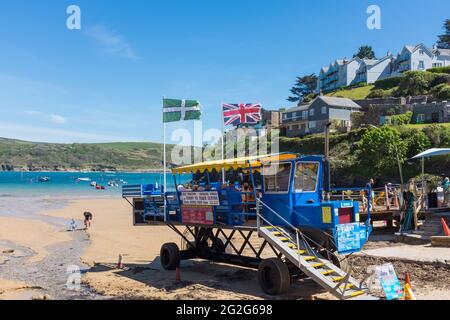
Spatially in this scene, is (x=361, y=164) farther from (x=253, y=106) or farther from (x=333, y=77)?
(x=333, y=77)

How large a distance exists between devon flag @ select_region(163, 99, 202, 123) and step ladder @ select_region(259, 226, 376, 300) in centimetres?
797

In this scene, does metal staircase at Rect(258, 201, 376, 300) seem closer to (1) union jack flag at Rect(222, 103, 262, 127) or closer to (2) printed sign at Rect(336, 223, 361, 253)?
(2) printed sign at Rect(336, 223, 361, 253)

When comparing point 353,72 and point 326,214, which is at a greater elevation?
point 353,72

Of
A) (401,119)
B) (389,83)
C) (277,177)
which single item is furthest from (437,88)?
(277,177)

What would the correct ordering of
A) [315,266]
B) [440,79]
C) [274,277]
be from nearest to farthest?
[315,266] → [274,277] → [440,79]

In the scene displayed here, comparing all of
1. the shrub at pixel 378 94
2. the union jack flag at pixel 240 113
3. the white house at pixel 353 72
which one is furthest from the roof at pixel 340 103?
the union jack flag at pixel 240 113

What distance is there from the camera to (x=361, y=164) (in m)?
64.6

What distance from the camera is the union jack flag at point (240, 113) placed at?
20.0 meters

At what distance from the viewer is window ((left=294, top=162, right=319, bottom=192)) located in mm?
13148

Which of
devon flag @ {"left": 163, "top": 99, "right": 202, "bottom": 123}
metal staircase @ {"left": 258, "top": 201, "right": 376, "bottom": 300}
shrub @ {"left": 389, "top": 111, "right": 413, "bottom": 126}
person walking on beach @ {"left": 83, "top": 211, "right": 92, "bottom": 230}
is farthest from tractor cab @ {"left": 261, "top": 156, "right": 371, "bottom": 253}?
shrub @ {"left": 389, "top": 111, "right": 413, "bottom": 126}

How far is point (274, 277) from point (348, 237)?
7.52 feet

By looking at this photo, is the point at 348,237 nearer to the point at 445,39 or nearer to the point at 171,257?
the point at 171,257

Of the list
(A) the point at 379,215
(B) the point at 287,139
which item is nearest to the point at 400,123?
(B) the point at 287,139

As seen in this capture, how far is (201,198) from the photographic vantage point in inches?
583
